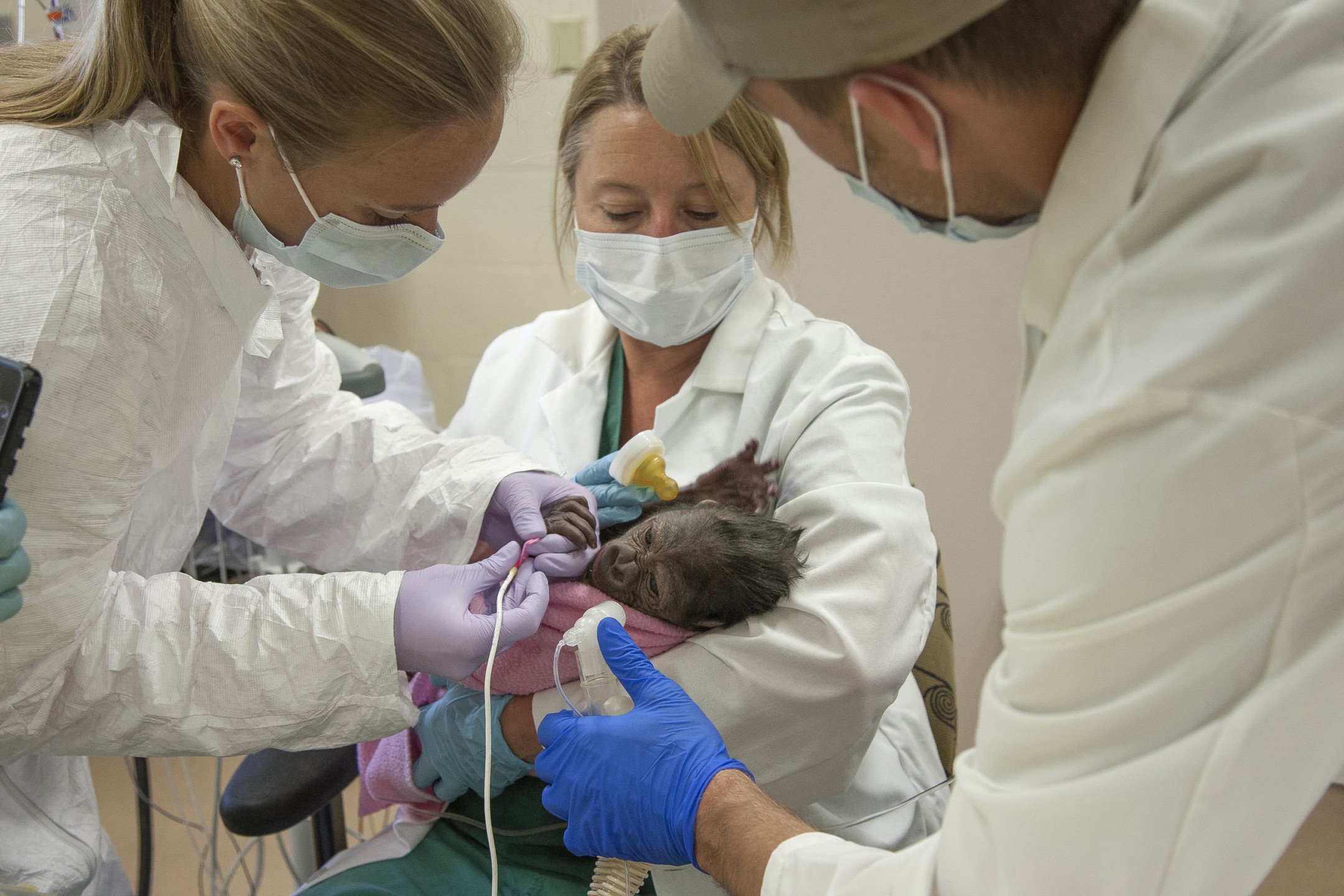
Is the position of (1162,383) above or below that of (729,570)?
above

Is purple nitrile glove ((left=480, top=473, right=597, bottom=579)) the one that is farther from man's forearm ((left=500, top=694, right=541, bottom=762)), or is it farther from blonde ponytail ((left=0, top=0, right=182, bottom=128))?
blonde ponytail ((left=0, top=0, right=182, bottom=128))

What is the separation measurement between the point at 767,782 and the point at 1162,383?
0.94m

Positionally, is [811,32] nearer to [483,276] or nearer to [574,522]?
[574,522]

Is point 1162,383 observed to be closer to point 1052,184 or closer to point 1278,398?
point 1278,398

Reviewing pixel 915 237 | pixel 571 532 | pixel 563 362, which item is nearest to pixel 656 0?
pixel 915 237

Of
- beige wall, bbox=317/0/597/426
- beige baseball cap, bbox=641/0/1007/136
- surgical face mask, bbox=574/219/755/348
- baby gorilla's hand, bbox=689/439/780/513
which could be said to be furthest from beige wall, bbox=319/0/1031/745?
beige baseball cap, bbox=641/0/1007/136

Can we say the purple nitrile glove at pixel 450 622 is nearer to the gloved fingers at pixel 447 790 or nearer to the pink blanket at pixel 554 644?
the pink blanket at pixel 554 644

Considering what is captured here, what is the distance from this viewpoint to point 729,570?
1.45 metres

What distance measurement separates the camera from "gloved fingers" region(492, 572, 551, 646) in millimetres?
1312

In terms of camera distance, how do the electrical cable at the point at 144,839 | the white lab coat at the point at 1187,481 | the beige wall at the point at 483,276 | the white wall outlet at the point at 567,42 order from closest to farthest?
the white lab coat at the point at 1187,481, the electrical cable at the point at 144,839, the white wall outlet at the point at 567,42, the beige wall at the point at 483,276

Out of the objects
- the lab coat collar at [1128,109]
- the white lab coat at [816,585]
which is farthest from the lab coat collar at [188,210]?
the lab coat collar at [1128,109]

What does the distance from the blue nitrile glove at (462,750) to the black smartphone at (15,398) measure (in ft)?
2.47

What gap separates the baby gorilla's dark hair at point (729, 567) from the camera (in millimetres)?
1439

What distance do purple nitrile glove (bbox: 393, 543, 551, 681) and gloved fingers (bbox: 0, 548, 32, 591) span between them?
1.40 feet
